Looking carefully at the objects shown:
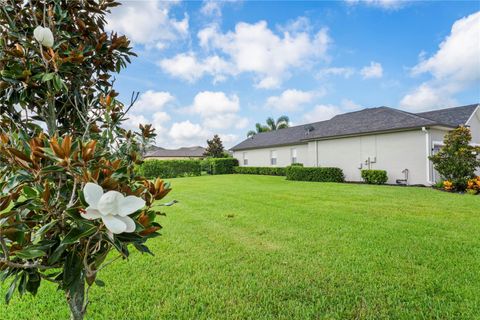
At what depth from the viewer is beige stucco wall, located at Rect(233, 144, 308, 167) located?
22666 millimetres

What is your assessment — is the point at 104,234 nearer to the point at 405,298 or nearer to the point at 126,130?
the point at 126,130

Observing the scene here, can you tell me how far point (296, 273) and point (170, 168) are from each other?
22.3m

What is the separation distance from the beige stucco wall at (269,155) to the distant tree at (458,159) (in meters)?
11.0

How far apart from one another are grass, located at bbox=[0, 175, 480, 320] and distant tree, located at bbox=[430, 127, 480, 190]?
627 centimetres

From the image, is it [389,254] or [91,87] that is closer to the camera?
[91,87]

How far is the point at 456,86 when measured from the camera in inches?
599

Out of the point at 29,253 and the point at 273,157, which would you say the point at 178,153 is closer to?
the point at 273,157

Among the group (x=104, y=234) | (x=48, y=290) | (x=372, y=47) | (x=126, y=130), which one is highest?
(x=372, y=47)

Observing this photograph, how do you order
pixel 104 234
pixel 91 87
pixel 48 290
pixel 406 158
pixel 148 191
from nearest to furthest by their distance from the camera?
pixel 104 234, pixel 148 191, pixel 91 87, pixel 48 290, pixel 406 158

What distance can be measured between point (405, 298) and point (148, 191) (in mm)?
3129

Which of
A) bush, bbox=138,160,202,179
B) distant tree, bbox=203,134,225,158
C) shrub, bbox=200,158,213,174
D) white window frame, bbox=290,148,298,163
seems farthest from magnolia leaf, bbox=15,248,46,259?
distant tree, bbox=203,134,225,158

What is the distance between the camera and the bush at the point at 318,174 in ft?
54.0

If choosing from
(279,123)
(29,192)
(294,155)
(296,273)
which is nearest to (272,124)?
(279,123)

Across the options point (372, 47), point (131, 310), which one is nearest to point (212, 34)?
point (372, 47)
